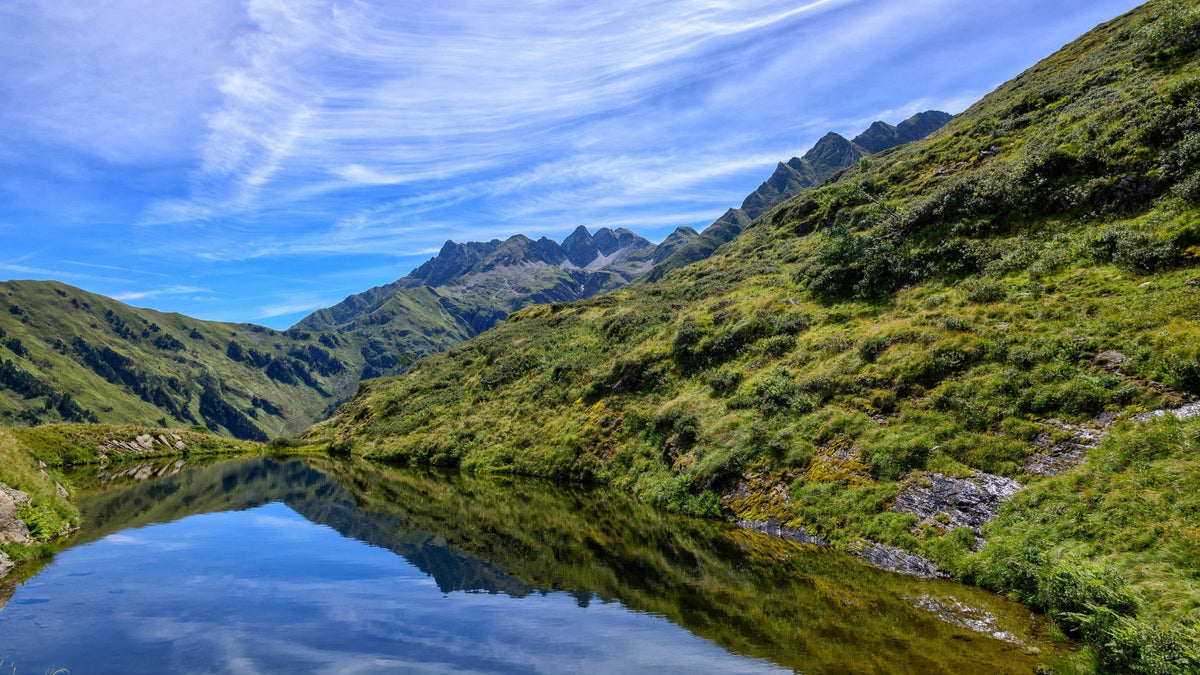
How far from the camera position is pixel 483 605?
14.5 meters

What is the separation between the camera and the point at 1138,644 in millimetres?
8680

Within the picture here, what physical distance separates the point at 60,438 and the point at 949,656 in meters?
70.7

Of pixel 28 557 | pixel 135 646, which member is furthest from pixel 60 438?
pixel 135 646

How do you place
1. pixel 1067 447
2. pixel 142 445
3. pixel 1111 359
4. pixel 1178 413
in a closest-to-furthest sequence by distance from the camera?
pixel 1178 413 → pixel 1067 447 → pixel 1111 359 → pixel 142 445

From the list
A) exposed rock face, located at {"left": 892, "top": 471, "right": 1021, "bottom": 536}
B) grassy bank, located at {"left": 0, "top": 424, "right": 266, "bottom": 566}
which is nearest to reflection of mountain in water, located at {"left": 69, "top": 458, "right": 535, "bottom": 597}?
grassy bank, located at {"left": 0, "top": 424, "right": 266, "bottom": 566}

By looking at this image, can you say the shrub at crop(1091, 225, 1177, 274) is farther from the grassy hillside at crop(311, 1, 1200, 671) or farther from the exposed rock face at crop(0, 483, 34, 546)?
the exposed rock face at crop(0, 483, 34, 546)

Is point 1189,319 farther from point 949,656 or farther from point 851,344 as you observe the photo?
point 949,656

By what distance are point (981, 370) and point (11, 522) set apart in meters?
37.8

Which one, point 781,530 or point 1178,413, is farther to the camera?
point 781,530

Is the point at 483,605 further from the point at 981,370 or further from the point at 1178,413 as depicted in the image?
the point at 981,370

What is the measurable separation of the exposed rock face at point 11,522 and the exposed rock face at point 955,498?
101 feet

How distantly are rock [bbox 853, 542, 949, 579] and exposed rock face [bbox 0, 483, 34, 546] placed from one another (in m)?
28.8

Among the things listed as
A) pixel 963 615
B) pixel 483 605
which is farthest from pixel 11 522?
pixel 963 615

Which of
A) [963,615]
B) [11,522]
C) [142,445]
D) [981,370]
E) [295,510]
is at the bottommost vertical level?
[963,615]
